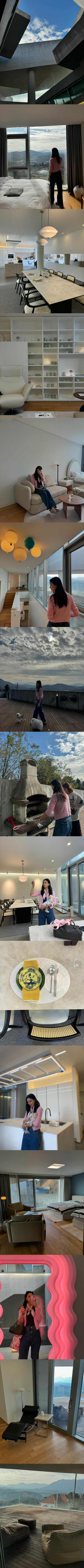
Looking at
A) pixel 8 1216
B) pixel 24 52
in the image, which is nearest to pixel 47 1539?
pixel 8 1216

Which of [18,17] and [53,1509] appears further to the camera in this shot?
[18,17]

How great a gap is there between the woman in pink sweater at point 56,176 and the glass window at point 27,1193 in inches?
124

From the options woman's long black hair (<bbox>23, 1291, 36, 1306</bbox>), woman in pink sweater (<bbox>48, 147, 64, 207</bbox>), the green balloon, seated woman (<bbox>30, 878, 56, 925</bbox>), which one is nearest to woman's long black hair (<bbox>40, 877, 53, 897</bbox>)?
seated woman (<bbox>30, 878, 56, 925</bbox>)

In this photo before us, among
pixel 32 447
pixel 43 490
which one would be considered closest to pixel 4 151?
pixel 32 447

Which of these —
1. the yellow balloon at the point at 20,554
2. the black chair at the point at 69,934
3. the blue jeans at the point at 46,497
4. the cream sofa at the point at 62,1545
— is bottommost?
the cream sofa at the point at 62,1545

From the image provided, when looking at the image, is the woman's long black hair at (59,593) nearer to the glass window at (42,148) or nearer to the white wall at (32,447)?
the white wall at (32,447)

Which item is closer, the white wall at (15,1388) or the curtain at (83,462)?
the white wall at (15,1388)

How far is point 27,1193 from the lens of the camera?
8.31ft

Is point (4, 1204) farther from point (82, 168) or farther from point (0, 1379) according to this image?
point (82, 168)

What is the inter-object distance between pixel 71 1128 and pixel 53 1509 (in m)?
1.02

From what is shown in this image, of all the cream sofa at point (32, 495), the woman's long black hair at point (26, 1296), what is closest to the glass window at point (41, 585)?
the cream sofa at point (32, 495)

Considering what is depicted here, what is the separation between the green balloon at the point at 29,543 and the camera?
8.86ft

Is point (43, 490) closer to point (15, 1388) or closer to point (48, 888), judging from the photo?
point (48, 888)

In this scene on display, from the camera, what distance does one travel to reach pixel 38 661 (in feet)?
8.71
